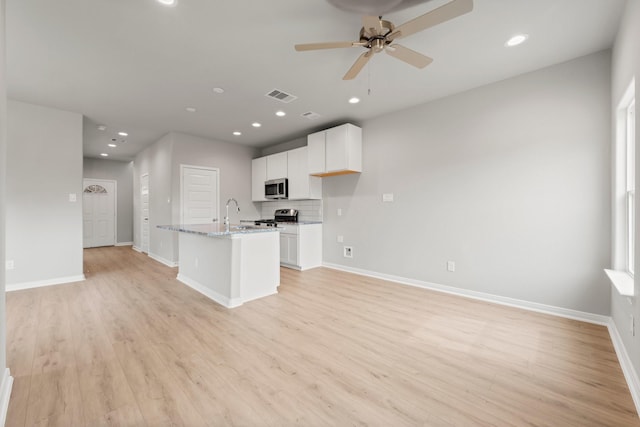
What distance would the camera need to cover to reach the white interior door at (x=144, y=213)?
6895mm

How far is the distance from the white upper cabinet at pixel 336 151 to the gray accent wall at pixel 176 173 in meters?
2.25

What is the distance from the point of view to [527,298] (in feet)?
10.0

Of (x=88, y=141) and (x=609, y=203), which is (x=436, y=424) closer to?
(x=609, y=203)

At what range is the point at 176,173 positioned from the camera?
5426 millimetres

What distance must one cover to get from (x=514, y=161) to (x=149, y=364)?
415cm

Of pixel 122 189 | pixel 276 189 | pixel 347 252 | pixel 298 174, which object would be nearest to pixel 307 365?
pixel 347 252

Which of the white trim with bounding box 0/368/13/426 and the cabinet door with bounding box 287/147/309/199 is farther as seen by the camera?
the cabinet door with bounding box 287/147/309/199

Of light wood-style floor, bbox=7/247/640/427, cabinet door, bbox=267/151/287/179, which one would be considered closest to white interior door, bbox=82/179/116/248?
light wood-style floor, bbox=7/247/640/427

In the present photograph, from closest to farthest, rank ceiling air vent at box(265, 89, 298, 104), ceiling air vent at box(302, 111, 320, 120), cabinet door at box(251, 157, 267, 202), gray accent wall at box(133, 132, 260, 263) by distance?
ceiling air vent at box(265, 89, 298, 104) → ceiling air vent at box(302, 111, 320, 120) → gray accent wall at box(133, 132, 260, 263) → cabinet door at box(251, 157, 267, 202)

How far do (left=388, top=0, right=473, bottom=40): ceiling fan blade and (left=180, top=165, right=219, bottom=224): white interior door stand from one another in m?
4.92

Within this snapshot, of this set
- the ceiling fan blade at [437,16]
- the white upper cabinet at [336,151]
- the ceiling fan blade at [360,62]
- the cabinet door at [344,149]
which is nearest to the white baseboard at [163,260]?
the white upper cabinet at [336,151]

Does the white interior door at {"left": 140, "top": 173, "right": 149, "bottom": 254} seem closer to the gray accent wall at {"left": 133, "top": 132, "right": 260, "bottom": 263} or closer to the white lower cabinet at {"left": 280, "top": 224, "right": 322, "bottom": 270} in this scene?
the gray accent wall at {"left": 133, "top": 132, "right": 260, "bottom": 263}

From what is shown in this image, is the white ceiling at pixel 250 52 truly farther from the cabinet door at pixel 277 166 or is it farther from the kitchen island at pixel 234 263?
the kitchen island at pixel 234 263

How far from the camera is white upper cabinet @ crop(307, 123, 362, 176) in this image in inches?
178
